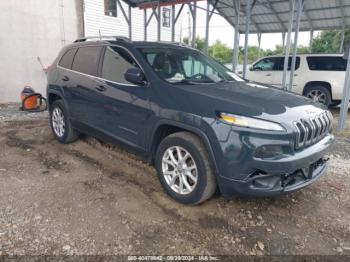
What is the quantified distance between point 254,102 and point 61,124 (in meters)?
3.61

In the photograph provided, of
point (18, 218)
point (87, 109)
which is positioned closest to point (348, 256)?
point (18, 218)

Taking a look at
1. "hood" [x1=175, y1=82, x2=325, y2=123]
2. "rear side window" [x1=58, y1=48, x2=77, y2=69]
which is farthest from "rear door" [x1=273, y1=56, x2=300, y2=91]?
"rear side window" [x1=58, y1=48, x2=77, y2=69]

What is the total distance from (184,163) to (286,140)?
1.05 meters

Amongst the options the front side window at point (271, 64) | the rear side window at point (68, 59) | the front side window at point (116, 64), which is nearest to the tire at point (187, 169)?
the front side window at point (116, 64)

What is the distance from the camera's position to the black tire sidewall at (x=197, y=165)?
9.55 feet

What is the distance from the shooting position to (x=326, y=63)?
9.01 m

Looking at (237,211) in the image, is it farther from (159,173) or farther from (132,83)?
(132,83)

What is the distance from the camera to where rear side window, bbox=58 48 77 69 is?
486 cm

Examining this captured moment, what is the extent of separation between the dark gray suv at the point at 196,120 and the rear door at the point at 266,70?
6223 mm

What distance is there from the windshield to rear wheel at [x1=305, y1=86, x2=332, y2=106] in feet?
19.5

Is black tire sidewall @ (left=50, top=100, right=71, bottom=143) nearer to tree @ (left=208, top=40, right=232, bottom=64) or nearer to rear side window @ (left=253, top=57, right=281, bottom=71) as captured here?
rear side window @ (left=253, top=57, right=281, bottom=71)

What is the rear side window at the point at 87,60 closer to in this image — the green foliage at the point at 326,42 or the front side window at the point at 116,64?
the front side window at the point at 116,64

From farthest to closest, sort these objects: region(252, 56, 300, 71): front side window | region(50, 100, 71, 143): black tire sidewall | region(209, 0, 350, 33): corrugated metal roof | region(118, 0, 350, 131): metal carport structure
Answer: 1. region(209, 0, 350, 33): corrugated metal roof
2. region(118, 0, 350, 131): metal carport structure
3. region(252, 56, 300, 71): front side window
4. region(50, 100, 71, 143): black tire sidewall

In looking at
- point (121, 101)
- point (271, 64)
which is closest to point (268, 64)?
point (271, 64)
